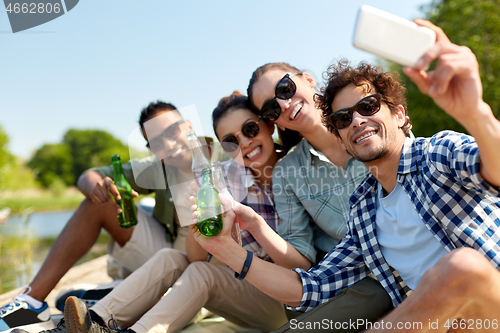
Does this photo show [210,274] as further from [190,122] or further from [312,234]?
[190,122]

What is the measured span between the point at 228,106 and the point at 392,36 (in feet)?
6.58

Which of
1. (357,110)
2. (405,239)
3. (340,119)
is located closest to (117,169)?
(340,119)

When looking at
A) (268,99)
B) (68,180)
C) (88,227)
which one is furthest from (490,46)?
(68,180)

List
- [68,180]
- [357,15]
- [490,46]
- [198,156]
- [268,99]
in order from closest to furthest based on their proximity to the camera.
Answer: [357,15] → [198,156] → [268,99] → [490,46] → [68,180]

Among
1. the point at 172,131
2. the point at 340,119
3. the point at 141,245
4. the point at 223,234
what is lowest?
the point at 141,245

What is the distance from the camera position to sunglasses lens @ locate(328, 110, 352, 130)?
237 centimetres

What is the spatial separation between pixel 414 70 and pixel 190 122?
1832 millimetres

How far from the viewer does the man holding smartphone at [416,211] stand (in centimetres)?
144

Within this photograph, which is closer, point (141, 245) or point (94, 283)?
point (141, 245)

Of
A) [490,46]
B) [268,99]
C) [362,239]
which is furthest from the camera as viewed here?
[490,46]

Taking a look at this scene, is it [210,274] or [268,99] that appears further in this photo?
[268,99]

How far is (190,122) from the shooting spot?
113 inches

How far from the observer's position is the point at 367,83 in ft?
8.18

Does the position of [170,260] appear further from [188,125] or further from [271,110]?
[271,110]
